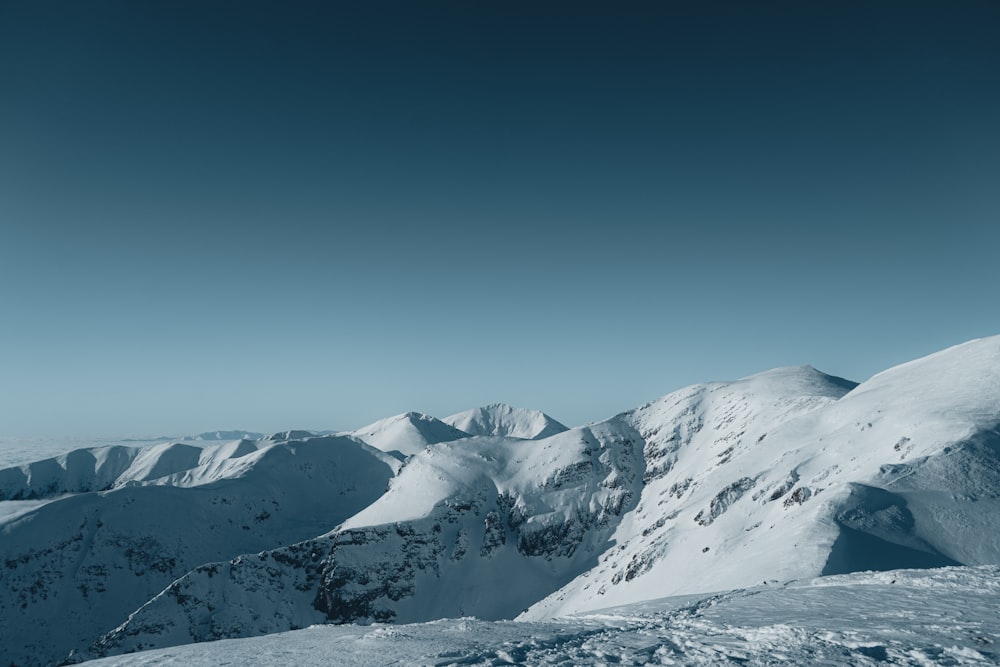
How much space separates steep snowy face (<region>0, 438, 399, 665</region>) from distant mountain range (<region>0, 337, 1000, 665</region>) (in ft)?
1.54

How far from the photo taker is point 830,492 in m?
49.0

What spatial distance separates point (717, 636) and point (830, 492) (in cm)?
4391

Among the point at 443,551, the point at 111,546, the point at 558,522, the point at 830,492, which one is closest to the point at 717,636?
the point at 830,492

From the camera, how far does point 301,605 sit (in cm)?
10662

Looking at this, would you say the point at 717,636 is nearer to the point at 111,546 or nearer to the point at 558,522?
the point at 558,522

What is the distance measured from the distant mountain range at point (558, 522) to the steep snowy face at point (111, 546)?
1.54ft

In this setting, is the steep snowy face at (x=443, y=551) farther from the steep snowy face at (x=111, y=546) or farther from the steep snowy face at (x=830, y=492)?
the steep snowy face at (x=111, y=546)

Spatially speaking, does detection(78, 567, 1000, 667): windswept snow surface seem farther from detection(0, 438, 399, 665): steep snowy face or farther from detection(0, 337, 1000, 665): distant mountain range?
detection(0, 438, 399, 665): steep snowy face

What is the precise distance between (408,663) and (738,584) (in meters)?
30.3

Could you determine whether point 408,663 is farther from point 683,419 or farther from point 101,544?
point 101,544

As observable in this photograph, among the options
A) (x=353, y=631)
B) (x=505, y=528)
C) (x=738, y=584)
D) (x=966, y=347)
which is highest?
(x=966, y=347)

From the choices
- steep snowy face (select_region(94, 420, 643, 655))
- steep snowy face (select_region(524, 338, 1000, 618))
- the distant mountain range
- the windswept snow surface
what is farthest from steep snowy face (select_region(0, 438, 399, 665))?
the windswept snow surface

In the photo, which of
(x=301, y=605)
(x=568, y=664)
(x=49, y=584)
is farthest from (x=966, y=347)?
(x=49, y=584)

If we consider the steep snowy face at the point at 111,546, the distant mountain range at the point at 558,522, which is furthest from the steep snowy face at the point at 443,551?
the steep snowy face at the point at 111,546
